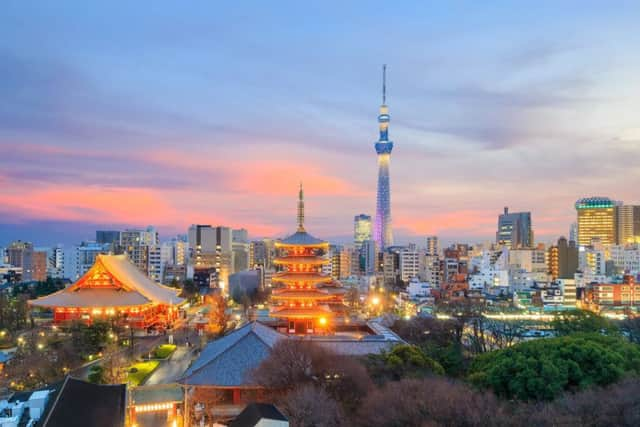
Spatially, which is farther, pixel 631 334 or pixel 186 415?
pixel 631 334

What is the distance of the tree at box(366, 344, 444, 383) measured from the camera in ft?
65.4

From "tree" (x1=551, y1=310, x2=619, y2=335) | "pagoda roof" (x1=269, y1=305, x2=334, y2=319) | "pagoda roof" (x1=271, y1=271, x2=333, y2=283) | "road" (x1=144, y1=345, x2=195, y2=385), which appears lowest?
"road" (x1=144, y1=345, x2=195, y2=385)

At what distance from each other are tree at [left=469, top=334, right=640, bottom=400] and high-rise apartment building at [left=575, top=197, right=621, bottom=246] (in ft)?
337

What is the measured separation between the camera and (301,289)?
115 feet

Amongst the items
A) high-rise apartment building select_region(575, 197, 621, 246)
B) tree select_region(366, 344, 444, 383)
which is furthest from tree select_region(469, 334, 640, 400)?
high-rise apartment building select_region(575, 197, 621, 246)

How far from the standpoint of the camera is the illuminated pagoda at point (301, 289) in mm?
34188

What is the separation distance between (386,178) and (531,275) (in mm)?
49392

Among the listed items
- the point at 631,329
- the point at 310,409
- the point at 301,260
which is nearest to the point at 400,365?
the point at 310,409

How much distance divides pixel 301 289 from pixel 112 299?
14.2 m

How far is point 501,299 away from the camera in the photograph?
57.0 m

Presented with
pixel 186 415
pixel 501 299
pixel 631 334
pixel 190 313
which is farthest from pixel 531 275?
pixel 186 415

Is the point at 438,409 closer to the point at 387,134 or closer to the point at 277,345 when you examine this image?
the point at 277,345

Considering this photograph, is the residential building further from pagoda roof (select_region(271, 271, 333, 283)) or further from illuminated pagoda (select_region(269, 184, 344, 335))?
pagoda roof (select_region(271, 271, 333, 283))

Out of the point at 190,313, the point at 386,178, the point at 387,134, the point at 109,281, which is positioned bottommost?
the point at 190,313
